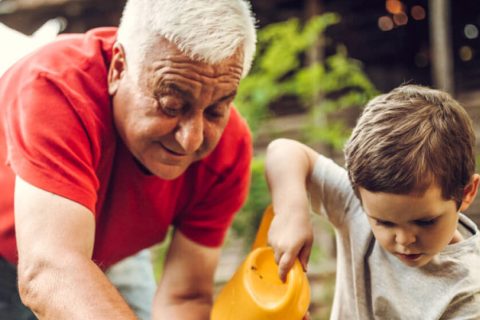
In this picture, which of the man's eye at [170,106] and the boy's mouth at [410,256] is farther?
the man's eye at [170,106]

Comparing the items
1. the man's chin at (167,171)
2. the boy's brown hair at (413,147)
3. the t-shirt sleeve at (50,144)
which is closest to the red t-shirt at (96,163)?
the t-shirt sleeve at (50,144)

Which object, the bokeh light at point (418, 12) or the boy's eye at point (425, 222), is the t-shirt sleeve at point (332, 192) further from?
the bokeh light at point (418, 12)

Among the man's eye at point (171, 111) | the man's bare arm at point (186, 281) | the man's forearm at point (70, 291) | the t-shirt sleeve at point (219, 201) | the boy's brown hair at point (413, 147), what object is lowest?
the man's bare arm at point (186, 281)

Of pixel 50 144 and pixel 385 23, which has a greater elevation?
pixel 50 144

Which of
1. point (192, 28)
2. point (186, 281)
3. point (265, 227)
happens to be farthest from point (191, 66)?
point (186, 281)

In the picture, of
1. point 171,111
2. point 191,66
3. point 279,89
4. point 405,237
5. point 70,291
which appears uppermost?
point 191,66

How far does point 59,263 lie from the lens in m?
1.69

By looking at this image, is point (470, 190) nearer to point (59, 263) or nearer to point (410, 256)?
point (410, 256)

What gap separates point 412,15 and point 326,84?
2.36 meters

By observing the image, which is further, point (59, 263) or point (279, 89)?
point (279, 89)

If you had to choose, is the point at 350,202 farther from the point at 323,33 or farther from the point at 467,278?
the point at 323,33

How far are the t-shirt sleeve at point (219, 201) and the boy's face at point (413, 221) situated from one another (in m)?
0.67

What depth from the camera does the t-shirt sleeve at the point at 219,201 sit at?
2385 millimetres

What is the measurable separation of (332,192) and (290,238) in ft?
0.89
